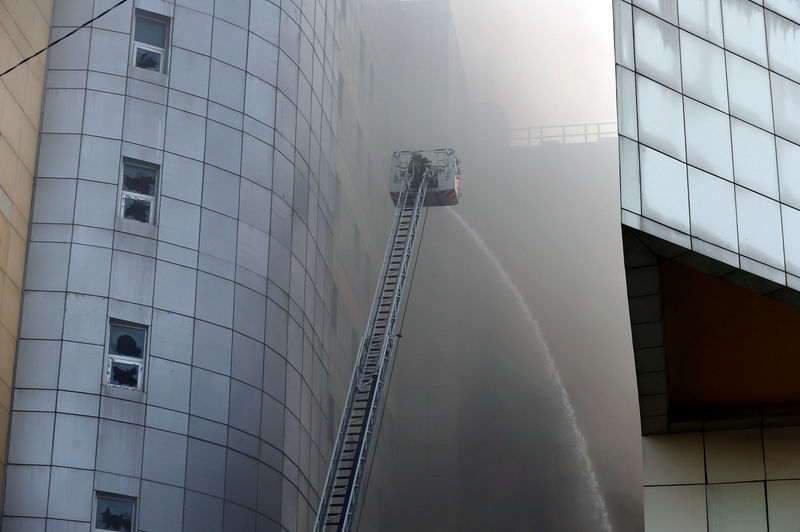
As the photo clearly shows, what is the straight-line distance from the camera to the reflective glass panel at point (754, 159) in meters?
22.9

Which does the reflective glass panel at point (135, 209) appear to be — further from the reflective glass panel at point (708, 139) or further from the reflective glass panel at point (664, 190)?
the reflective glass panel at point (664, 190)

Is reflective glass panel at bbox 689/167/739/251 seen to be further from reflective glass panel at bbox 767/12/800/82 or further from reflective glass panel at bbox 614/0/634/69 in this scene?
reflective glass panel at bbox 767/12/800/82

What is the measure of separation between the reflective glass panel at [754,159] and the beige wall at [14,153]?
2185 centimetres

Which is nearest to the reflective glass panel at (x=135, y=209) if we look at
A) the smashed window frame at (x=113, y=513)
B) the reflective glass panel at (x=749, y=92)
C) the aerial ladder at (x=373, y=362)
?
the smashed window frame at (x=113, y=513)

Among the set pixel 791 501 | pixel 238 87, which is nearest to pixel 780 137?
pixel 791 501

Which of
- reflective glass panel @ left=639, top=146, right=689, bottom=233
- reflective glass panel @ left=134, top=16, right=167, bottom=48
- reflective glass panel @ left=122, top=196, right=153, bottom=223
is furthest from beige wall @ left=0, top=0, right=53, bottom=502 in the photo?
reflective glass panel @ left=639, top=146, right=689, bottom=233

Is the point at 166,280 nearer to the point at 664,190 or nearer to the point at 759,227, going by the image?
the point at 664,190

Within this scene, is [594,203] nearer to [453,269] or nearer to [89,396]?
[453,269]

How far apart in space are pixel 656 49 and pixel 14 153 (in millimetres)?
21685

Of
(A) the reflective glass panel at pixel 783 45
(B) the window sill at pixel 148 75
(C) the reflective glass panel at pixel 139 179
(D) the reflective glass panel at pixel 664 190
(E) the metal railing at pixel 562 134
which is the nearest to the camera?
(D) the reflective glass panel at pixel 664 190

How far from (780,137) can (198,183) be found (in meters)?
22.9

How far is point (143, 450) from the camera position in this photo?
3825 centimetres

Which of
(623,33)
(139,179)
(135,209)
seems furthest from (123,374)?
(623,33)

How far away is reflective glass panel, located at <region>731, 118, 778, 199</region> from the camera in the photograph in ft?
75.3
